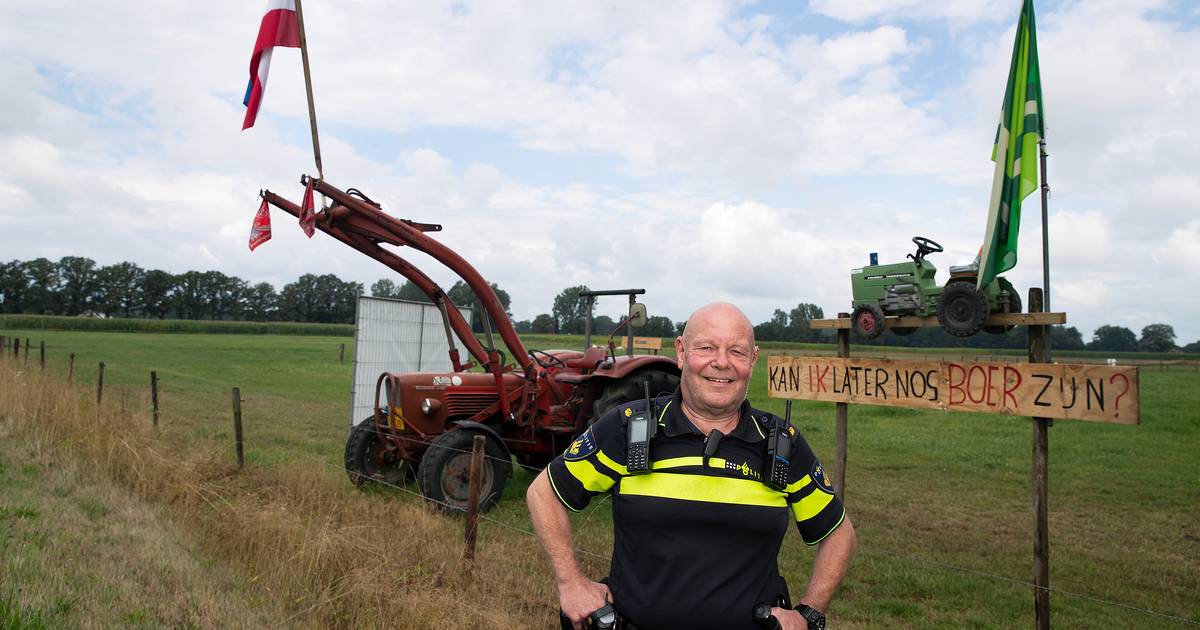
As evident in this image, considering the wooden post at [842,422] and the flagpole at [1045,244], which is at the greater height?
the flagpole at [1045,244]

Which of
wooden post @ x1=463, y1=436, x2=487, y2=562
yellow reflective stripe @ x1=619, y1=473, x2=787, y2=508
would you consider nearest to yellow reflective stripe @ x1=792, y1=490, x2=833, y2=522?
yellow reflective stripe @ x1=619, y1=473, x2=787, y2=508

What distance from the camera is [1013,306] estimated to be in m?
4.78

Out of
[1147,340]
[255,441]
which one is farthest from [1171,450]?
[1147,340]

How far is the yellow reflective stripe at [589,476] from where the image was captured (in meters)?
2.11

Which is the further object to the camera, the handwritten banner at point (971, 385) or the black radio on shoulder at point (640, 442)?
the handwritten banner at point (971, 385)

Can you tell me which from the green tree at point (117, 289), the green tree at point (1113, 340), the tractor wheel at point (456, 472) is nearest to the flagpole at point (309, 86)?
the tractor wheel at point (456, 472)

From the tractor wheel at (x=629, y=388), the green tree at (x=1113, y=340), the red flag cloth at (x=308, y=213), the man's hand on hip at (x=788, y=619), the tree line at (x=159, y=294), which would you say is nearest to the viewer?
the man's hand on hip at (x=788, y=619)

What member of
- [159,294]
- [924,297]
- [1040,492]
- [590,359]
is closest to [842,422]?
[924,297]

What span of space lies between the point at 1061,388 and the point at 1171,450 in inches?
395

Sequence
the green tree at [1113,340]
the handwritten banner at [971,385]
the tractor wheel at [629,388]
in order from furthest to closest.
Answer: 1. the green tree at [1113,340]
2. the tractor wheel at [629,388]
3. the handwritten banner at [971,385]

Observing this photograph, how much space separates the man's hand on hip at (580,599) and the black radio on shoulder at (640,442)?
1.10 ft

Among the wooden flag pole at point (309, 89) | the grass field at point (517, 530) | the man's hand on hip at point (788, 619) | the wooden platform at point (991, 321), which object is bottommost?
the grass field at point (517, 530)

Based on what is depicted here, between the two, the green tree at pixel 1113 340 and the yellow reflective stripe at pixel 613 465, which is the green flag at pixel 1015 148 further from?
the green tree at pixel 1113 340

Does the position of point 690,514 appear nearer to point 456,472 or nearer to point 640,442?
point 640,442
